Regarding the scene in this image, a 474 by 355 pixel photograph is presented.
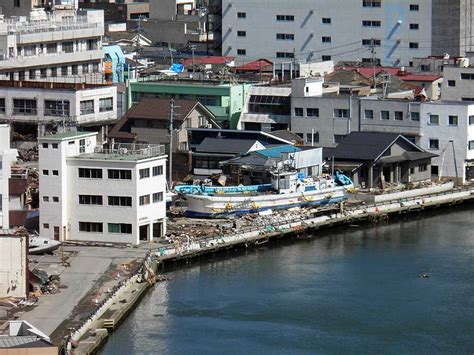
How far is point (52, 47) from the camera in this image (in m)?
37.3

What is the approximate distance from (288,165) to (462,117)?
14.2ft

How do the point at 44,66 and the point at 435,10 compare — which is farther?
the point at 435,10

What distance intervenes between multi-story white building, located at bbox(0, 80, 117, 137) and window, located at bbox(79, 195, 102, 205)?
6352mm

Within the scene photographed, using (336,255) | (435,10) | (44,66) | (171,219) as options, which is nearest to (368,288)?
(336,255)

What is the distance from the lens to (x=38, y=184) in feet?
91.6

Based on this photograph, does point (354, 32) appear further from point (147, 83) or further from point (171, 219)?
point (171, 219)

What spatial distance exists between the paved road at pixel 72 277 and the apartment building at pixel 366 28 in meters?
16.3

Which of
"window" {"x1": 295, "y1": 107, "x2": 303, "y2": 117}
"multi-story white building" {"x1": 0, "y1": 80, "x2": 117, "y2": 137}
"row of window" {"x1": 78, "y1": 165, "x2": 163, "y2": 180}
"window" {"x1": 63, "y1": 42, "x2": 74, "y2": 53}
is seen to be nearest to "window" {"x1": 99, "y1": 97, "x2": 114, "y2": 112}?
"multi-story white building" {"x1": 0, "y1": 80, "x2": 117, "y2": 137}

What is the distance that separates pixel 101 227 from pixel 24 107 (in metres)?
7.30

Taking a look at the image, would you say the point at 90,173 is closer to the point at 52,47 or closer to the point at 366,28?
the point at 52,47

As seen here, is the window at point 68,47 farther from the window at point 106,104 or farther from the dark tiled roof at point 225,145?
the dark tiled roof at point 225,145

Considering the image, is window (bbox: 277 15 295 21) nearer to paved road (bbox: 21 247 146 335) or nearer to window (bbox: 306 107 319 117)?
window (bbox: 306 107 319 117)

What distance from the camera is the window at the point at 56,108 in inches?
1287

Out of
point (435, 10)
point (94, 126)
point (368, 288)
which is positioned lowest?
point (368, 288)
